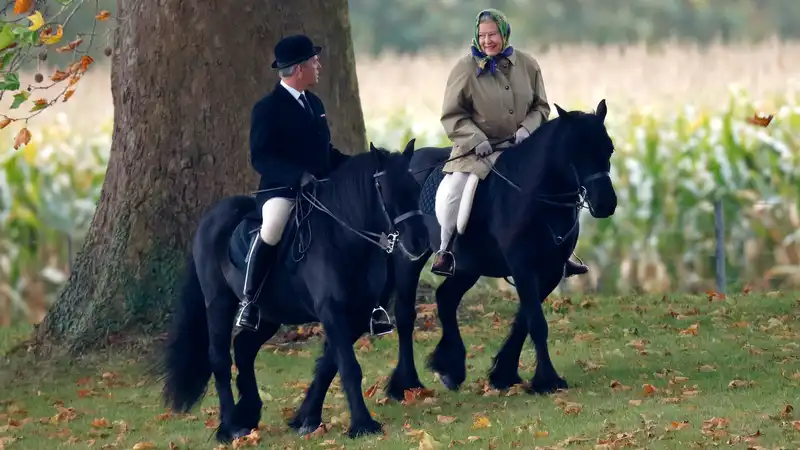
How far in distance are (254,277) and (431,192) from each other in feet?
7.76

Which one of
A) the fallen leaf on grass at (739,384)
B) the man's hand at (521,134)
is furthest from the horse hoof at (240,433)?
the fallen leaf on grass at (739,384)

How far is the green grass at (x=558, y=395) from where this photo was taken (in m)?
8.66

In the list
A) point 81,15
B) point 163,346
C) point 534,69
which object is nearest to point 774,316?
point 534,69

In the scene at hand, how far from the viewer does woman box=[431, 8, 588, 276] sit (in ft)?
34.2

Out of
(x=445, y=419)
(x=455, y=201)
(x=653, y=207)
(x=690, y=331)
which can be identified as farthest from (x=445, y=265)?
(x=653, y=207)

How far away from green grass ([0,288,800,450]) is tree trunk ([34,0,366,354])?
67 cm

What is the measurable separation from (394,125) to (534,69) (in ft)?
29.0

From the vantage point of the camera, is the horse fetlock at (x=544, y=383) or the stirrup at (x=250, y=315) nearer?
the stirrup at (x=250, y=315)

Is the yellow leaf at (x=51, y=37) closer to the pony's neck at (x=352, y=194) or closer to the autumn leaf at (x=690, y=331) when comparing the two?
the pony's neck at (x=352, y=194)

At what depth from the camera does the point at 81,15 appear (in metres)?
32.3

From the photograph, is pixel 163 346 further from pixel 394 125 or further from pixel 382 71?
pixel 382 71

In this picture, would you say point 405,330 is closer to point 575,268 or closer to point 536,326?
point 536,326

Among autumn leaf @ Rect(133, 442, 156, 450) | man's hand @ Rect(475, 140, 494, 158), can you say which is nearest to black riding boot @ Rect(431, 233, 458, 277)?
man's hand @ Rect(475, 140, 494, 158)

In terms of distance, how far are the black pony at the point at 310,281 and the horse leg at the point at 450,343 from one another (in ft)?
5.77
